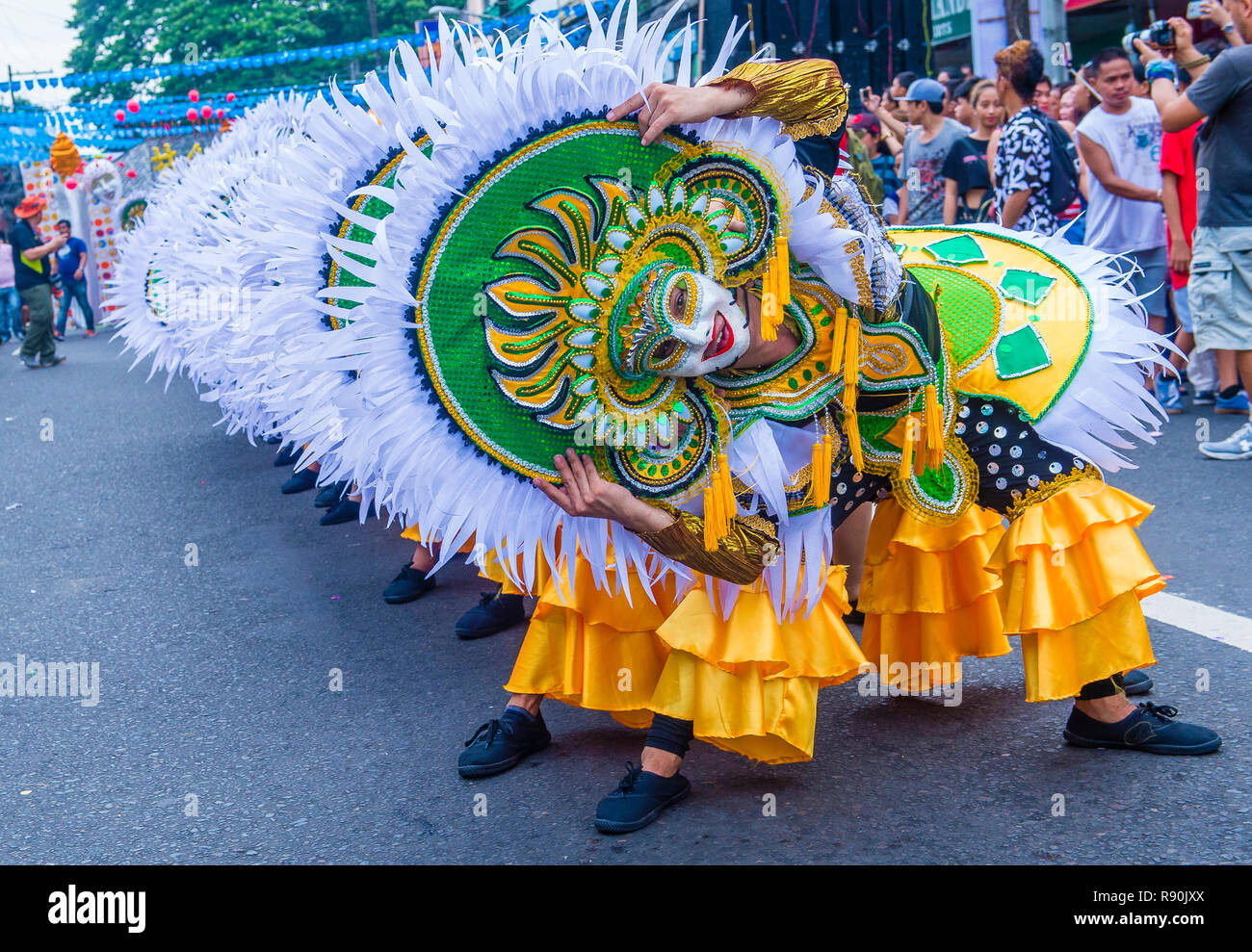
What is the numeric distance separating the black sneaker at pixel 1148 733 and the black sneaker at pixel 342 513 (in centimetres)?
373

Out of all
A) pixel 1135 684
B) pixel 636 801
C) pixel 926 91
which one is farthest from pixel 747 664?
pixel 926 91

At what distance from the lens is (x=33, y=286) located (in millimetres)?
12859

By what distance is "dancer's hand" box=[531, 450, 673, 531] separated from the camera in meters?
2.29

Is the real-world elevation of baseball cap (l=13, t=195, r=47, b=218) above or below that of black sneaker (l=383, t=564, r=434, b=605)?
above

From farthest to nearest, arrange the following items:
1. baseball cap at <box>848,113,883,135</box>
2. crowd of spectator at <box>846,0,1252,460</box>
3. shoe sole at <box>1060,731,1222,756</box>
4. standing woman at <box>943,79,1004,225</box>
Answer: baseball cap at <box>848,113,883,135</box> → standing woman at <box>943,79,1004,225</box> → crowd of spectator at <box>846,0,1252,460</box> → shoe sole at <box>1060,731,1222,756</box>

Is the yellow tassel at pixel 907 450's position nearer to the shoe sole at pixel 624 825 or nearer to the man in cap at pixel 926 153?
the shoe sole at pixel 624 825

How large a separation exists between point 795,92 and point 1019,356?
79 cm

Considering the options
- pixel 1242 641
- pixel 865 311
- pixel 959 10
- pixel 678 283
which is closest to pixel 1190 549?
pixel 1242 641

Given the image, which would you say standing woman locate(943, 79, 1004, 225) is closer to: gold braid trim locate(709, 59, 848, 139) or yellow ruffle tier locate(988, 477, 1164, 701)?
yellow ruffle tier locate(988, 477, 1164, 701)

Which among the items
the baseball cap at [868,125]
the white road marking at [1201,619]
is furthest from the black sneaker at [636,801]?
the baseball cap at [868,125]

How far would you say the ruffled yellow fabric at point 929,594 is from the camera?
2.90m

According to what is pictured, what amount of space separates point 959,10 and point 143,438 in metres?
11.7

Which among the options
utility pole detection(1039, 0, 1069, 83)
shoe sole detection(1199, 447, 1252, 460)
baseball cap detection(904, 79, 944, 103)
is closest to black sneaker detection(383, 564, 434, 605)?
shoe sole detection(1199, 447, 1252, 460)

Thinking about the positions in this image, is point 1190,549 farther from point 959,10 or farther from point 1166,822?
point 959,10
